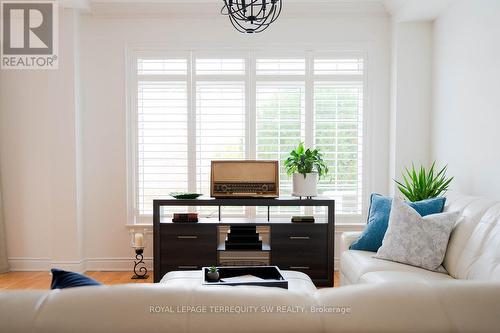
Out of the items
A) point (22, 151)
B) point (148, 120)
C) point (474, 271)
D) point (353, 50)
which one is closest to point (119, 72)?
point (148, 120)

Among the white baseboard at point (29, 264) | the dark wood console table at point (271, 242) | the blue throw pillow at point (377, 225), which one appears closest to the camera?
the blue throw pillow at point (377, 225)

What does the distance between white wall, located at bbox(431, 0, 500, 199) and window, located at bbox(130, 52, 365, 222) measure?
80cm

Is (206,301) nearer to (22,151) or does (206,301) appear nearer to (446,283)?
(446,283)

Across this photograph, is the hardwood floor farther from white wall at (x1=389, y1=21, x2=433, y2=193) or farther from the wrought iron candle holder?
white wall at (x1=389, y1=21, x2=433, y2=193)

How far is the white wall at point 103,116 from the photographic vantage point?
4.19 m

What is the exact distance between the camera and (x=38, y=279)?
4.11 m

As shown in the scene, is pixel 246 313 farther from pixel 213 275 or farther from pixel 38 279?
pixel 38 279

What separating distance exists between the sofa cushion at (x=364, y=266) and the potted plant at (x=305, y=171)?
0.93 meters

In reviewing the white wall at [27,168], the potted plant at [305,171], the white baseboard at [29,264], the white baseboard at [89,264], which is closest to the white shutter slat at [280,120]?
the potted plant at [305,171]

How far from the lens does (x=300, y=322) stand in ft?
2.79

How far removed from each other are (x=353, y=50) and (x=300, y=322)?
12.9 ft

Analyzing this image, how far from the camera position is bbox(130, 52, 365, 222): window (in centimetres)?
435

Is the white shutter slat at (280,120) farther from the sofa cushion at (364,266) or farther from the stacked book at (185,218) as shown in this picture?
the sofa cushion at (364,266)

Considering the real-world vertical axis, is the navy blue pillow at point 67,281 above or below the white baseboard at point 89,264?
above
